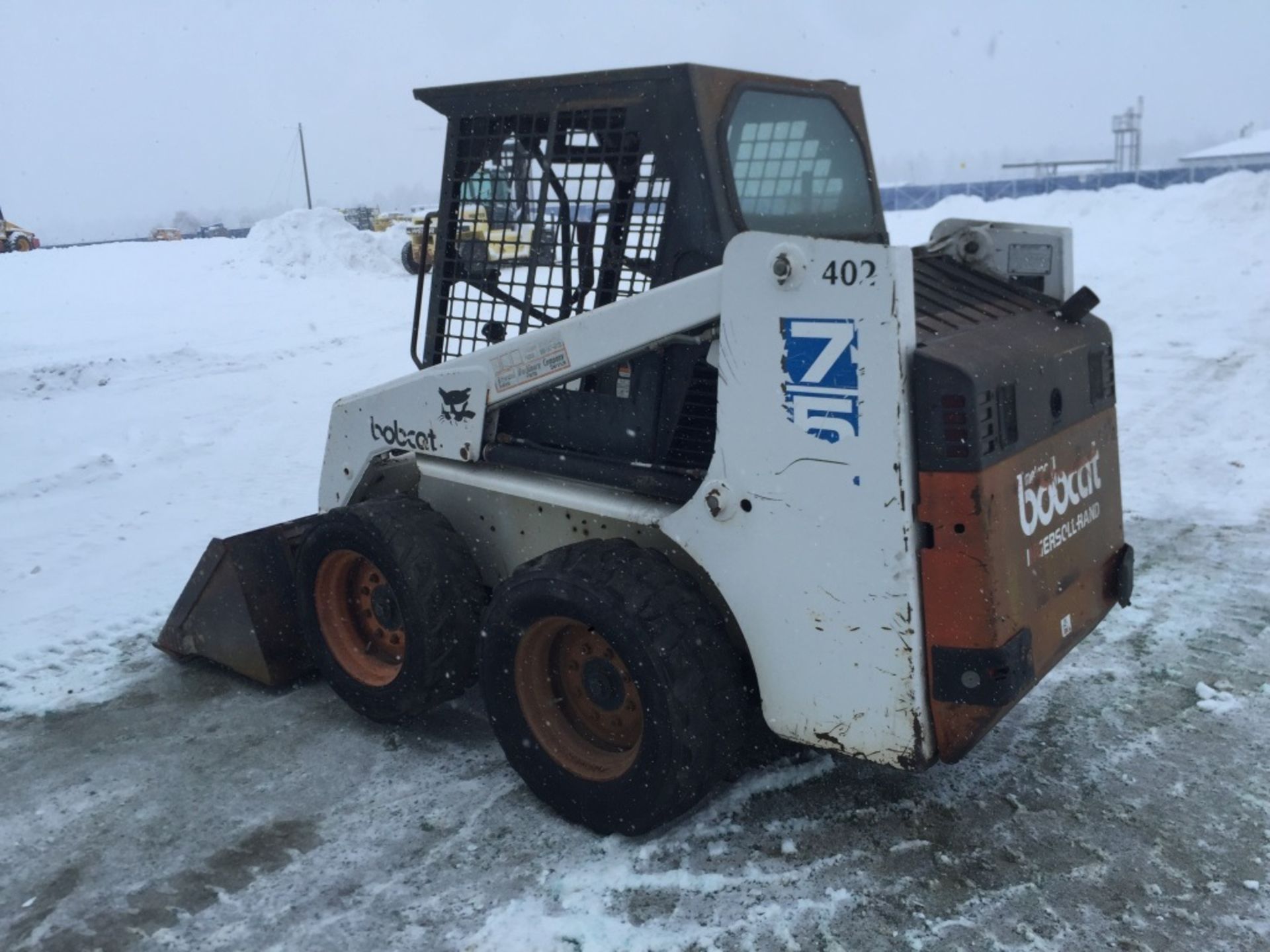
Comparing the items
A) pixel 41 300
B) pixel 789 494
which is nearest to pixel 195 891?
pixel 789 494

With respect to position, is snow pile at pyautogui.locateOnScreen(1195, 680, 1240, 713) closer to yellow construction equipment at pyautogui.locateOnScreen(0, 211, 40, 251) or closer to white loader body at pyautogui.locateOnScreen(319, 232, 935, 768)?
white loader body at pyautogui.locateOnScreen(319, 232, 935, 768)

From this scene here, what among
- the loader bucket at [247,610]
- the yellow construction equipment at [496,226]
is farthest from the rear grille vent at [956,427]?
the loader bucket at [247,610]

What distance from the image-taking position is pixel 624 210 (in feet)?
11.8

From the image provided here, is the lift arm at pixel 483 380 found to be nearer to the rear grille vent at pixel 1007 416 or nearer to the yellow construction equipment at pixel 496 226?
the yellow construction equipment at pixel 496 226

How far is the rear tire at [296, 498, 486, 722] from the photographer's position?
393 centimetres

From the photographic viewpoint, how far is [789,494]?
3.03 meters

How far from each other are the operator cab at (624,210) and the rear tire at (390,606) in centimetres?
40

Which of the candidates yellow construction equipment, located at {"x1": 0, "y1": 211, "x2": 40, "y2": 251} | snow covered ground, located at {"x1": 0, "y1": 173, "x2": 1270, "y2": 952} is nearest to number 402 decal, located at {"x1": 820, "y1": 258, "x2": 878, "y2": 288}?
snow covered ground, located at {"x1": 0, "y1": 173, "x2": 1270, "y2": 952}

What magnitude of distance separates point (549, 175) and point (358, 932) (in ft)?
8.01

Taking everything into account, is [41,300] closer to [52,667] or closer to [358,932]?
[52,667]

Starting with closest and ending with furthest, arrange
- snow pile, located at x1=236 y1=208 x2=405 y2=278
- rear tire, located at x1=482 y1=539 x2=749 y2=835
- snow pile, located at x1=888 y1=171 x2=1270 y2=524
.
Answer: rear tire, located at x1=482 y1=539 x2=749 y2=835 → snow pile, located at x1=888 y1=171 x2=1270 y2=524 → snow pile, located at x1=236 y1=208 x2=405 y2=278

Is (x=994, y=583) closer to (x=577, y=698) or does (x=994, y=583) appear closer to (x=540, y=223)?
A: (x=577, y=698)

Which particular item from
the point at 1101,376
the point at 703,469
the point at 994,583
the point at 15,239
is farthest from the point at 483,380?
the point at 15,239

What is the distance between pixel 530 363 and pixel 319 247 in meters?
19.3
